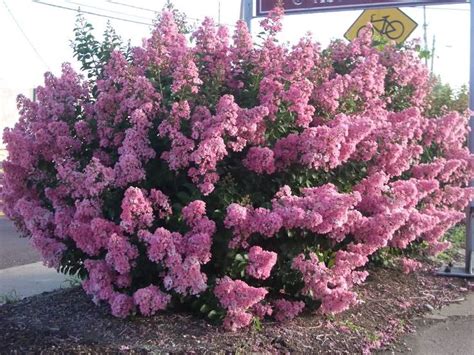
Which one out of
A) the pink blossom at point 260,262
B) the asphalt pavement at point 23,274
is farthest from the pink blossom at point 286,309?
the asphalt pavement at point 23,274

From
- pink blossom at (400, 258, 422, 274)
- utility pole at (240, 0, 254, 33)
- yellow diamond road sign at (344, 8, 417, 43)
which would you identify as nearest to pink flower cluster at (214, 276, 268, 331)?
pink blossom at (400, 258, 422, 274)

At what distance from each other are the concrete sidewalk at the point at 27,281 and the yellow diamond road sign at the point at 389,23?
6199mm

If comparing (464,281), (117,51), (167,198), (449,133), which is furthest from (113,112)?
(464,281)

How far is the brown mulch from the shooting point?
14.8ft

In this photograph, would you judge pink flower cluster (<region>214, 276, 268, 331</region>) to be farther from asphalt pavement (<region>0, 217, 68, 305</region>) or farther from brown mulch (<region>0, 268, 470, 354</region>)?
asphalt pavement (<region>0, 217, 68, 305</region>)

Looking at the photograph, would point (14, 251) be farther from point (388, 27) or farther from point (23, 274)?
point (388, 27)

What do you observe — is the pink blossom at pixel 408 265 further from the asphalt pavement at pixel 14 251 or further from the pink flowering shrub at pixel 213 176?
the asphalt pavement at pixel 14 251

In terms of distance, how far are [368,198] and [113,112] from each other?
→ 6.70 ft

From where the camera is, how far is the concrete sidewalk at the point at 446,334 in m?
5.03

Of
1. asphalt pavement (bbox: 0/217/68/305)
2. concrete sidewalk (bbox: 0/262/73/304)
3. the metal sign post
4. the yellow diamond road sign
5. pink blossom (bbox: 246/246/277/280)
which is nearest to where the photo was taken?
pink blossom (bbox: 246/246/277/280)

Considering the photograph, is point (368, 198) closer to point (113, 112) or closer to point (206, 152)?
point (206, 152)

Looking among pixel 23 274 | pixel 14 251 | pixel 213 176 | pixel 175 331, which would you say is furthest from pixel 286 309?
pixel 14 251

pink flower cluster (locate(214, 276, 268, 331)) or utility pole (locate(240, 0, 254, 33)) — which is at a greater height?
utility pole (locate(240, 0, 254, 33))

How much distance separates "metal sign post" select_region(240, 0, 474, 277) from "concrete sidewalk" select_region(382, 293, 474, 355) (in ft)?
3.52
